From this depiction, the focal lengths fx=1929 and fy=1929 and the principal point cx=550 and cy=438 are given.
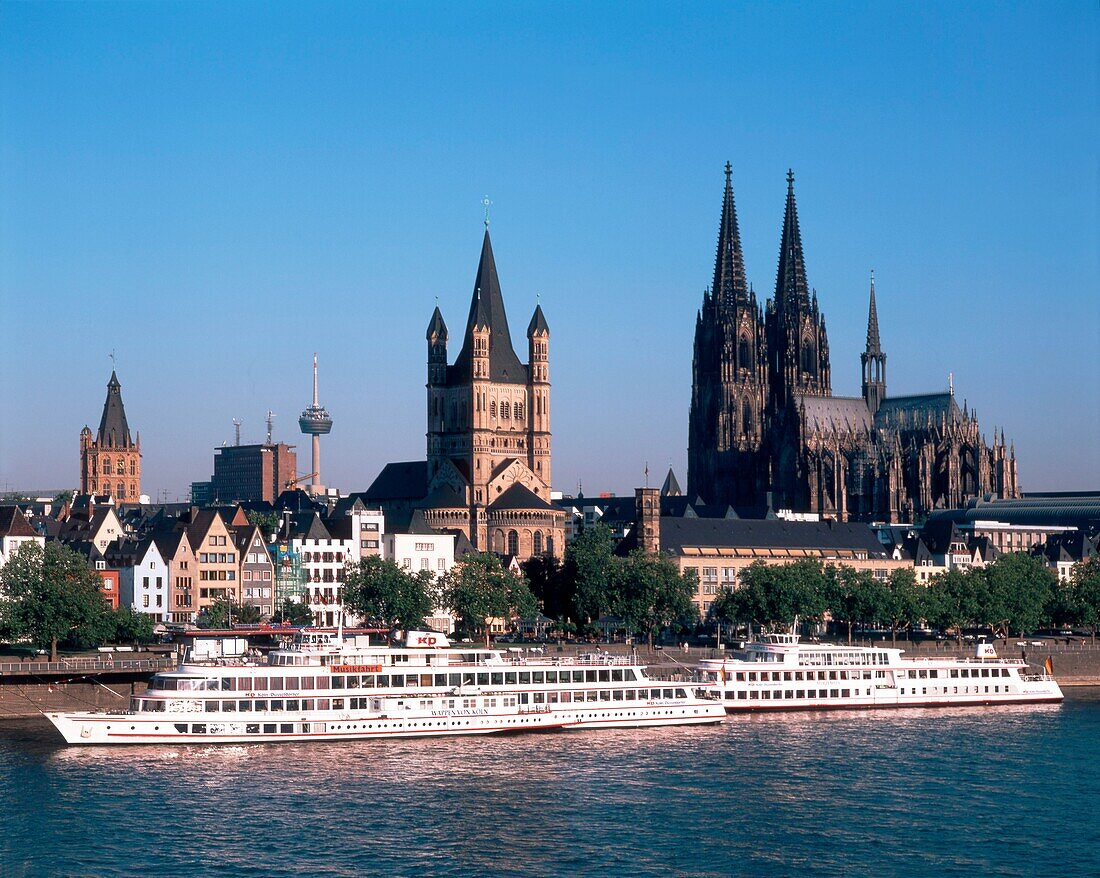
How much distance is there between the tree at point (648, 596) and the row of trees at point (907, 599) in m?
5.28

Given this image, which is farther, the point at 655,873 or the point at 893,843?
the point at 893,843

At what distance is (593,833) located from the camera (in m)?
70.8

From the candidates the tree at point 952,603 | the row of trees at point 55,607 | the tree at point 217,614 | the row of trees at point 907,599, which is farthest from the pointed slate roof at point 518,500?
the row of trees at point 55,607

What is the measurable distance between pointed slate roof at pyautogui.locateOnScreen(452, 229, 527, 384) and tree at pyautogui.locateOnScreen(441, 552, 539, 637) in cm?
4107

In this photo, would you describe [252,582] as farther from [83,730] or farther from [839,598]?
[83,730]

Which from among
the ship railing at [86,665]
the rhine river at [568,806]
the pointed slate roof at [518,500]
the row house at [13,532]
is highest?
the pointed slate roof at [518,500]

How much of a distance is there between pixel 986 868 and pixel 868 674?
52.1 meters

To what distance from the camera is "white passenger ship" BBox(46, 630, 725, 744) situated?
94.8 m

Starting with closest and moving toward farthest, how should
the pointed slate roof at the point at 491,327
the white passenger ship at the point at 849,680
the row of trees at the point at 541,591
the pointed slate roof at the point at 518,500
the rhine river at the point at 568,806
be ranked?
the rhine river at the point at 568,806, the white passenger ship at the point at 849,680, the row of trees at the point at 541,591, the pointed slate roof at the point at 518,500, the pointed slate roof at the point at 491,327

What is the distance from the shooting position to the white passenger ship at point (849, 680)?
114562 millimetres

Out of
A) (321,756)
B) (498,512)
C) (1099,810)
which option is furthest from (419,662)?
(498,512)

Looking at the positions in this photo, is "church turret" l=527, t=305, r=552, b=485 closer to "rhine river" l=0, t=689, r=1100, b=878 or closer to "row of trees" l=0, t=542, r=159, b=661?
"row of trees" l=0, t=542, r=159, b=661

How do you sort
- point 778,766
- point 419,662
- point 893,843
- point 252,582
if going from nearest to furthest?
point 893,843, point 778,766, point 419,662, point 252,582

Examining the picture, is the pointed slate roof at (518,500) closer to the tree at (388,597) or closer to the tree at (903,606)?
the tree at (903,606)
